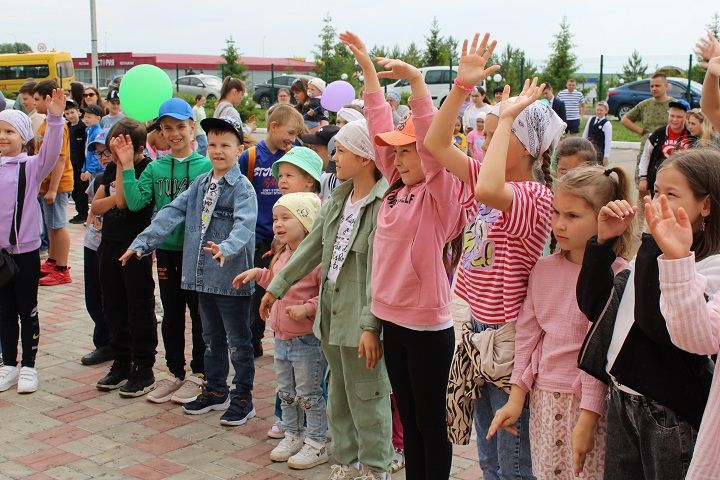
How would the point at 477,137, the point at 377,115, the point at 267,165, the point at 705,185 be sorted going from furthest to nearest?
1. the point at 477,137
2. the point at 267,165
3. the point at 377,115
4. the point at 705,185

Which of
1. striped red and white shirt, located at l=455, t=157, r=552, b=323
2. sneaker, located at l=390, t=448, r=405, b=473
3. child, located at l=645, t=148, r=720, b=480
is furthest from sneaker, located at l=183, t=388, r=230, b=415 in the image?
child, located at l=645, t=148, r=720, b=480

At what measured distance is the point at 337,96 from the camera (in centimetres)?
902

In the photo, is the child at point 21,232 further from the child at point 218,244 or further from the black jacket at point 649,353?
the black jacket at point 649,353

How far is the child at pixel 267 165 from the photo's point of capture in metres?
5.86

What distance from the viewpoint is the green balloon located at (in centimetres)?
623

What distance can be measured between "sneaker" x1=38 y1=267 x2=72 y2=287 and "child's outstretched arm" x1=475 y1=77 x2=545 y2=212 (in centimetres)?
678

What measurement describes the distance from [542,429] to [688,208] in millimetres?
916

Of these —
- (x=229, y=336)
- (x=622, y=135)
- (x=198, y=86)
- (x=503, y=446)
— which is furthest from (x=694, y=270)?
(x=198, y=86)

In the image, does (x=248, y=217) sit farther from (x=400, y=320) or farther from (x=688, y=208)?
(x=688, y=208)

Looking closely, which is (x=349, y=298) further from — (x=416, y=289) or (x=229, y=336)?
(x=229, y=336)

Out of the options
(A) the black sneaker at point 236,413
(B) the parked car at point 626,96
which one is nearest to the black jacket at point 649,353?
(A) the black sneaker at point 236,413

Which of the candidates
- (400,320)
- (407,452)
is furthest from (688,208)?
(407,452)

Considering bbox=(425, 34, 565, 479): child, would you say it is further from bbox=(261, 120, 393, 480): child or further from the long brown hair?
bbox=(261, 120, 393, 480): child

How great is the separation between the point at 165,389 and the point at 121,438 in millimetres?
658
